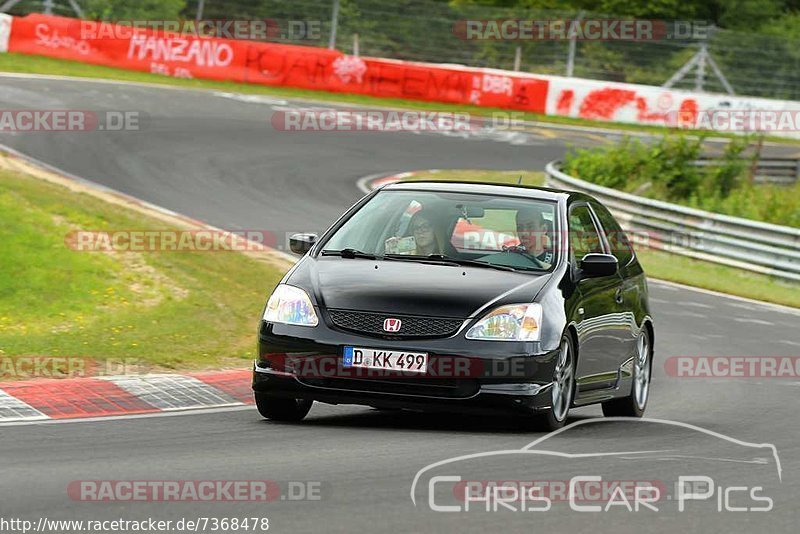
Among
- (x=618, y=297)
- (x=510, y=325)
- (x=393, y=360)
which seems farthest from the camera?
(x=618, y=297)

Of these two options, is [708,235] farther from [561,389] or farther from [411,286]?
[411,286]

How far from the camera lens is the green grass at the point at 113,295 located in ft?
39.7

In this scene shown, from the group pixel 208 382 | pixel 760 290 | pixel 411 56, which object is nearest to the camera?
pixel 208 382

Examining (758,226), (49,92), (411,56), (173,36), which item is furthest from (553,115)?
(758,226)

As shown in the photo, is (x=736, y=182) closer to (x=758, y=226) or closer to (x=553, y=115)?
(x=758, y=226)

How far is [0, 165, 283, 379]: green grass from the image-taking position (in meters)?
12.1

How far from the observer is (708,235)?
24688mm

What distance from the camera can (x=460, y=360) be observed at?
8.64 metres

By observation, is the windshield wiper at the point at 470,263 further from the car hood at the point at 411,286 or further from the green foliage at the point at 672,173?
the green foliage at the point at 672,173

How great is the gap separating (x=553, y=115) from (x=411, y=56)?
4.09m

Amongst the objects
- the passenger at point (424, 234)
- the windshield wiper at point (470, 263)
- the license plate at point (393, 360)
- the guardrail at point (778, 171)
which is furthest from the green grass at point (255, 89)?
the license plate at point (393, 360)

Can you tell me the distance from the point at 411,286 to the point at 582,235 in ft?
5.82

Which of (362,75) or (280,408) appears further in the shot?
(362,75)

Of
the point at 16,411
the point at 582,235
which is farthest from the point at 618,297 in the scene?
the point at 16,411
